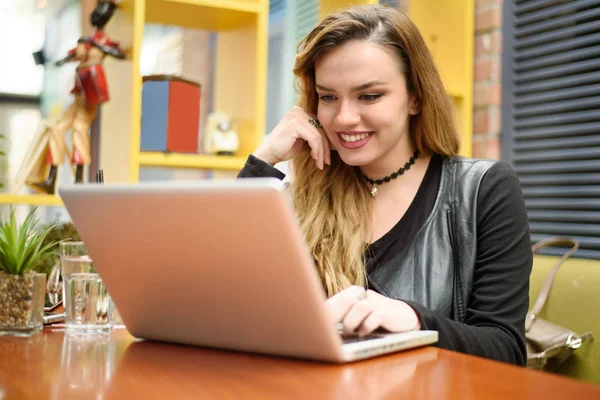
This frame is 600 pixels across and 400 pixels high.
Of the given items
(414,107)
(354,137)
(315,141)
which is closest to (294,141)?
(315,141)

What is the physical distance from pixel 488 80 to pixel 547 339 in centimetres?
139

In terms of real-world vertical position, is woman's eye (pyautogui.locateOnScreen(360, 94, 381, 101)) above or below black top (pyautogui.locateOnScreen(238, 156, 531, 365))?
above

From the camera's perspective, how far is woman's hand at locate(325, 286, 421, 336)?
909 mm

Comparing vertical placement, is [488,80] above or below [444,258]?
above

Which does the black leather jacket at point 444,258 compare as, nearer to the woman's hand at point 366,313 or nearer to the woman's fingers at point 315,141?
the woman's fingers at point 315,141

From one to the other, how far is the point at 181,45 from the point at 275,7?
57 cm

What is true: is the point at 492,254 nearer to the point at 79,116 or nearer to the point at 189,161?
the point at 189,161

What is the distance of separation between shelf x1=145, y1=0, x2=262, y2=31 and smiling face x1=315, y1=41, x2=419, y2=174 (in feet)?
2.64

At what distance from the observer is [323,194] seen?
1.69 meters

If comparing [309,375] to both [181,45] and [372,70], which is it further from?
[181,45]

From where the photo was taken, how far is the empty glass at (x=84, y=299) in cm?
108

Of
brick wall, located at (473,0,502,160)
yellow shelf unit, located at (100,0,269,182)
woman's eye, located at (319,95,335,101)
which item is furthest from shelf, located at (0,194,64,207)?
brick wall, located at (473,0,502,160)

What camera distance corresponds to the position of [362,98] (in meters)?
1.52

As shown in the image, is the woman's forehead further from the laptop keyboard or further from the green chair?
the laptop keyboard
